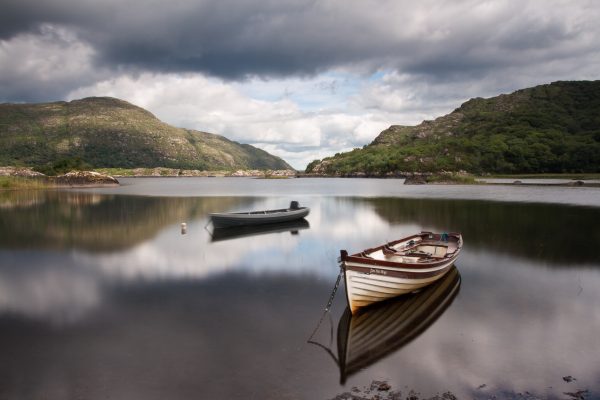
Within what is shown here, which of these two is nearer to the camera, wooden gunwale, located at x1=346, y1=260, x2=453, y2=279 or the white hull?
wooden gunwale, located at x1=346, y1=260, x2=453, y2=279

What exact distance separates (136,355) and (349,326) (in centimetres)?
668

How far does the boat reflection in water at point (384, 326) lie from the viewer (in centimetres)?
1173

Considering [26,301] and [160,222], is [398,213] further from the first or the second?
[26,301]

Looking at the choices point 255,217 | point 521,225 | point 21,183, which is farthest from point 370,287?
point 21,183

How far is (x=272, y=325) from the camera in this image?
14.1 meters

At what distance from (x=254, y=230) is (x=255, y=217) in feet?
6.02

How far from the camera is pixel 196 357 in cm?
1155

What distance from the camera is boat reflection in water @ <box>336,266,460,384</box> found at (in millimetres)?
11734

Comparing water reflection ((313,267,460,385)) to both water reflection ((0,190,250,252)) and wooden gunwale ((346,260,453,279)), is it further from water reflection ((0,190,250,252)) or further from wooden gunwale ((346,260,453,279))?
water reflection ((0,190,250,252))

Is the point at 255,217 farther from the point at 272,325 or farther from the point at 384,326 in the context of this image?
the point at 384,326

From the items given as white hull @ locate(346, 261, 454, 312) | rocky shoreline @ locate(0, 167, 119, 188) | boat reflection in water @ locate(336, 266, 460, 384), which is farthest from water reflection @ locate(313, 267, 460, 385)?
rocky shoreline @ locate(0, 167, 119, 188)

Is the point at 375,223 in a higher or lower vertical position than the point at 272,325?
higher

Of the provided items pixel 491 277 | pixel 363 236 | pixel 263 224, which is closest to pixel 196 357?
pixel 491 277

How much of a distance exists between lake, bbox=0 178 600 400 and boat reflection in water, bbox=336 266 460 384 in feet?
0.24
